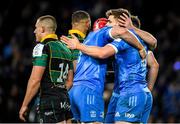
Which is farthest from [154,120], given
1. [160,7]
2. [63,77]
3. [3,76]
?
[63,77]

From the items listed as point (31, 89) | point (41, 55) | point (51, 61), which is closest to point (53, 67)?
point (51, 61)

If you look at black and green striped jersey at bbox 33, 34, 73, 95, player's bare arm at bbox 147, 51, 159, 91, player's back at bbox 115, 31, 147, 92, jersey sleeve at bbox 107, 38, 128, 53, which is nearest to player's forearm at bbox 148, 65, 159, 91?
player's bare arm at bbox 147, 51, 159, 91

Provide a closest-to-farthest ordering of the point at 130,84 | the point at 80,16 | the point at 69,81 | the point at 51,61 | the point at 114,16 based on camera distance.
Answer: the point at 130,84 → the point at 114,16 → the point at 51,61 → the point at 69,81 → the point at 80,16

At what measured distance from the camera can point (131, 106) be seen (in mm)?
7738

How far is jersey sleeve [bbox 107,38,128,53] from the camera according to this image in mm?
7532

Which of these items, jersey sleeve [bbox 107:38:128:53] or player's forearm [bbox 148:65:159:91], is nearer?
jersey sleeve [bbox 107:38:128:53]

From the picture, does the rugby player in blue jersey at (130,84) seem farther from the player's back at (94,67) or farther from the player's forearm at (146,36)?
the player's back at (94,67)

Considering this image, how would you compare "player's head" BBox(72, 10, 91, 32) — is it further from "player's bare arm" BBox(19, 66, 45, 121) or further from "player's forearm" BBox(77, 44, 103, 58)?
"player's forearm" BBox(77, 44, 103, 58)

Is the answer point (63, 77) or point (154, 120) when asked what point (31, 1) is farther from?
point (63, 77)

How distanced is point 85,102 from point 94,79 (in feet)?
1.05

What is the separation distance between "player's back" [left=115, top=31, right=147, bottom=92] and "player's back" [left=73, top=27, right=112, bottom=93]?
0.85 feet

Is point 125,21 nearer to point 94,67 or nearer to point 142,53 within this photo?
point 142,53

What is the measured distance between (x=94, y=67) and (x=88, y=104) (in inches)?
19.0

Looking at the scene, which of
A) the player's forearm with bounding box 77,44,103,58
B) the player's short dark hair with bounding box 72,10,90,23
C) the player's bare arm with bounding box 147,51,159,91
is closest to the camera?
the player's forearm with bounding box 77,44,103,58
